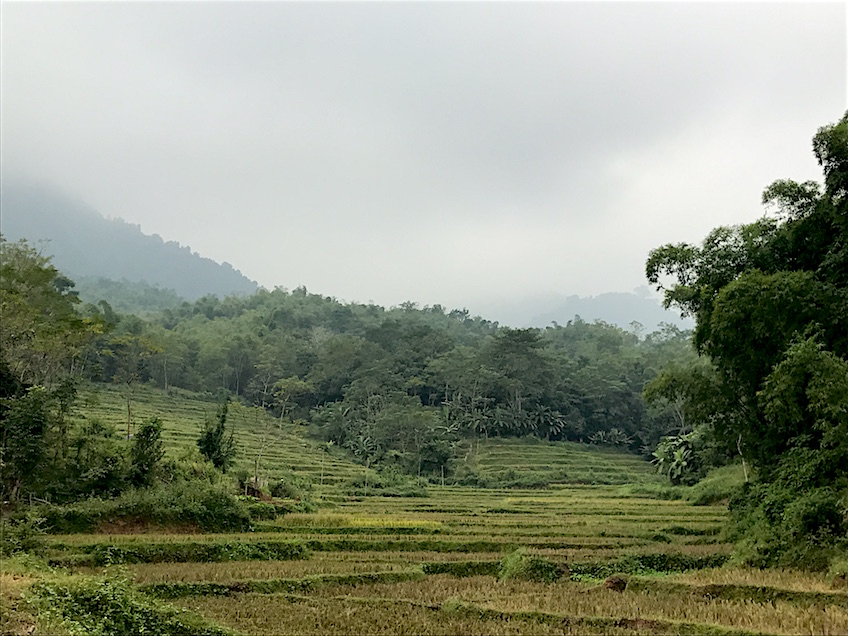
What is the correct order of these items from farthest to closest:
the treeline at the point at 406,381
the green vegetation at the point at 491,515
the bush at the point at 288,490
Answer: the treeline at the point at 406,381 < the bush at the point at 288,490 < the green vegetation at the point at 491,515

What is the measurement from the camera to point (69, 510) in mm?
16844

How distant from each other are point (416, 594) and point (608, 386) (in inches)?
2115

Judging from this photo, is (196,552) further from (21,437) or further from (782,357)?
(782,357)

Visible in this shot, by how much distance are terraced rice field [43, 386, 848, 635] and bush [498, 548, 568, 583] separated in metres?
0.20

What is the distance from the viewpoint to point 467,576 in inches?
560

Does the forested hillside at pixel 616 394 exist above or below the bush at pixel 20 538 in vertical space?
above

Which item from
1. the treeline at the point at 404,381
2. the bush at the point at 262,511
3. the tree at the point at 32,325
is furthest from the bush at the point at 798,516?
the treeline at the point at 404,381

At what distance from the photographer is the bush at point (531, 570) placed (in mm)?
13047

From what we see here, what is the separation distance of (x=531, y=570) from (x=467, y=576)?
1.87 m

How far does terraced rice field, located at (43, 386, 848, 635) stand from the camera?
9328 mm

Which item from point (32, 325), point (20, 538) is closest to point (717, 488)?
point (20, 538)

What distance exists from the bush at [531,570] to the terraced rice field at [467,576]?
197mm

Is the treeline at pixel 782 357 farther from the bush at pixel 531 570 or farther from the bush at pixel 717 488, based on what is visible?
the bush at pixel 717 488

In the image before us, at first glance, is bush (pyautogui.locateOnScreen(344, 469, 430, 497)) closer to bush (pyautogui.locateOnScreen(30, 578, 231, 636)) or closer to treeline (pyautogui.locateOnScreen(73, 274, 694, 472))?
treeline (pyautogui.locateOnScreen(73, 274, 694, 472))
